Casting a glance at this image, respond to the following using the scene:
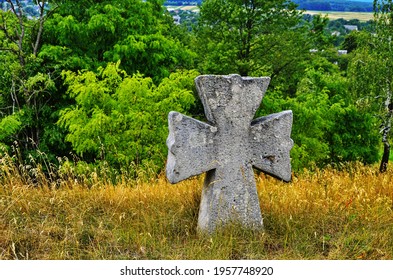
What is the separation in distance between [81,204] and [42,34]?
45.2 ft

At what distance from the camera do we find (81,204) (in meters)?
4.56

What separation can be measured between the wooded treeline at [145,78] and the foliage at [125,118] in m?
0.03

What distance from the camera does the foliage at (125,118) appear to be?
1120 cm

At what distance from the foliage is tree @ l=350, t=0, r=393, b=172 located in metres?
11.5

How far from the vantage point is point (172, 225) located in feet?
13.9

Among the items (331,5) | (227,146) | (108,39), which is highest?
(331,5)

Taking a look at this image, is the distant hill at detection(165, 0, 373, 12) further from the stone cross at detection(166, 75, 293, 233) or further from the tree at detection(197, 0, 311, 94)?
the stone cross at detection(166, 75, 293, 233)

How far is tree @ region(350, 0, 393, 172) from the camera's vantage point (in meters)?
20.5

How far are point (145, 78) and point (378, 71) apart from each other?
12686 millimetres

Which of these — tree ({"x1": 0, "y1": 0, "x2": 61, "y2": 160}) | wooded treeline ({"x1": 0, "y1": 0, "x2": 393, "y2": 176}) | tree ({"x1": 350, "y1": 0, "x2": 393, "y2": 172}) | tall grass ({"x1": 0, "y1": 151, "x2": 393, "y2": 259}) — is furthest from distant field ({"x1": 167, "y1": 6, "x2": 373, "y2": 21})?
tall grass ({"x1": 0, "y1": 151, "x2": 393, "y2": 259})

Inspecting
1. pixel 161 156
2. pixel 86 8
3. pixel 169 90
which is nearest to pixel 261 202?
pixel 161 156

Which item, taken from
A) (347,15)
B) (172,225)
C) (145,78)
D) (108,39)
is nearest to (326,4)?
(347,15)

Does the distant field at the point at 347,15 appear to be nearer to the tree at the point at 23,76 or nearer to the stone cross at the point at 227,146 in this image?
the tree at the point at 23,76

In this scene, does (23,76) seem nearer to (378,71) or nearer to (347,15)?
(378,71)
